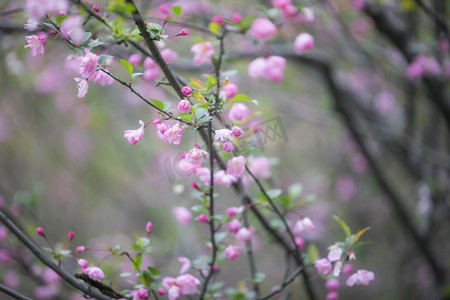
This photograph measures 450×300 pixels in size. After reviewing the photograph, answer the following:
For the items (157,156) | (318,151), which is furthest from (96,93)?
(318,151)

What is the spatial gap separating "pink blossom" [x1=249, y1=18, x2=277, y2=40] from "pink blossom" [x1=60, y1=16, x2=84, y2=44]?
0.59 m

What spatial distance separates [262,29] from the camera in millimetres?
1302

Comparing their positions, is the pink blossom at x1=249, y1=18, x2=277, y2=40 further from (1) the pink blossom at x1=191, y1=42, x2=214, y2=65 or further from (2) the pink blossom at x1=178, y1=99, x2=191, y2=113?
(2) the pink blossom at x1=178, y1=99, x2=191, y2=113

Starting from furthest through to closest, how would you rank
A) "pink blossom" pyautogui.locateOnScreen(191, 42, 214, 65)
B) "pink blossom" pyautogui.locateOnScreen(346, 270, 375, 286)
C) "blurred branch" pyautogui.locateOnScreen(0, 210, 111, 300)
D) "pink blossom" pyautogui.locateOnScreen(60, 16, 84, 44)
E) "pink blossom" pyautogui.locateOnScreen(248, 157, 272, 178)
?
"pink blossom" pyautogui.locateOnScreen(248, 157, 272, 178), "pink blossom" pyautogui.locateOnScreen(191, 42, 214, 65), "pink blossom" pyautogui.locateOnScreen(346, 270, 375, 286), "blurred branch" pyautogui.locateOnScreen(0, 210, 111, 300), "pink blossom" pyautogui.locateOnScreen(60, 16, 84, 44)

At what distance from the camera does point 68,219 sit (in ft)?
18.3

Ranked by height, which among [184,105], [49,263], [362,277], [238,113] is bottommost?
[362,277]

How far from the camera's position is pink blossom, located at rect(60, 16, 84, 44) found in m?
0.95

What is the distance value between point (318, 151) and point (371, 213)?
996mm

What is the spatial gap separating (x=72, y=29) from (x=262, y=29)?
2.11 ft

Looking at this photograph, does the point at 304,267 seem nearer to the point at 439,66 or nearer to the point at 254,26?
the point at 254,26

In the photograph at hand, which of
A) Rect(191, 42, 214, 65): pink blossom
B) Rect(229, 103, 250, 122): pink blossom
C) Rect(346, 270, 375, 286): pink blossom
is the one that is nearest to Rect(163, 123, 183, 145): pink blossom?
Rect(229, 103, 250, 122): pink blossom

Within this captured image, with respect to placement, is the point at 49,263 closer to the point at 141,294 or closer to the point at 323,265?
the point at 141,294

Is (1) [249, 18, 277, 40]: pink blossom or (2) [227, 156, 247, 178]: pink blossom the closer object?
(2) [227, 156, 247, 178]: pink blossom

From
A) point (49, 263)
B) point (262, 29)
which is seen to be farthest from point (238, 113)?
point (49, 263)
